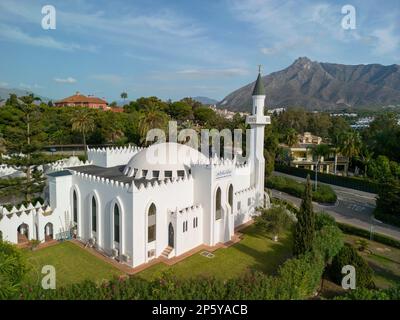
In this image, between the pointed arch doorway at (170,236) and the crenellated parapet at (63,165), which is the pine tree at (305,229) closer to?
the pointed arch doorway at (170,236)

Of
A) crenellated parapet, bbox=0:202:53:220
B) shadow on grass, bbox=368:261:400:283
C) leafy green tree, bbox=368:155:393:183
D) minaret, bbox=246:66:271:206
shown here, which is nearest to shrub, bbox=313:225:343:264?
shadow on grass, bbox=368:261:400:283

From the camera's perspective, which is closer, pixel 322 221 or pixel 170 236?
pixel 170 236

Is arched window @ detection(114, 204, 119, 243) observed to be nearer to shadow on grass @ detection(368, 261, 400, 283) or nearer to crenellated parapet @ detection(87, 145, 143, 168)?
crenellated parapet @ detection(87, 145, 143, 168)

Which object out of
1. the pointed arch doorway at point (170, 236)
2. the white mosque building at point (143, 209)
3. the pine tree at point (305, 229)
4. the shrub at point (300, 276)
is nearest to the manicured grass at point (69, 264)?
the white mosque building at point (143, 209)

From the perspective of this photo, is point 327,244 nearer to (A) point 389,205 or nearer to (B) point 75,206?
(A) point 389,205

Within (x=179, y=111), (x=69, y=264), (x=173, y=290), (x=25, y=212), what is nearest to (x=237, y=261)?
(x=173, y=290)
